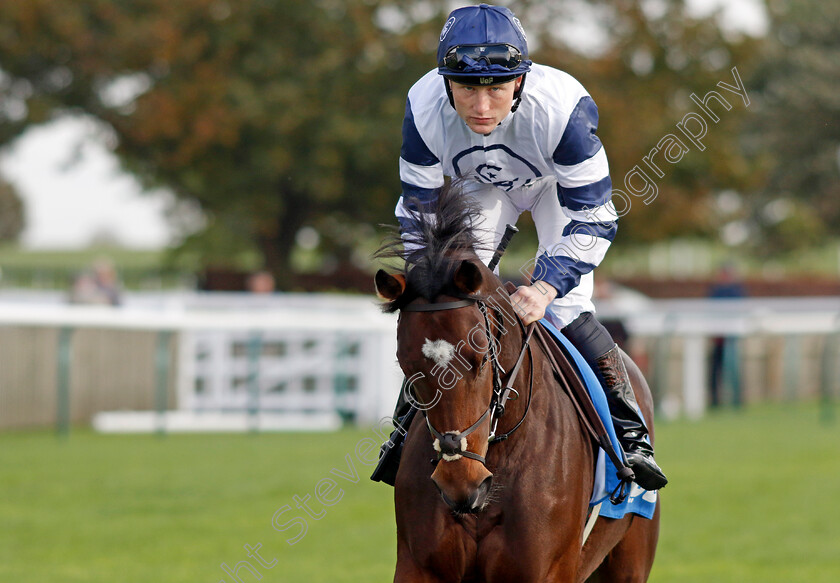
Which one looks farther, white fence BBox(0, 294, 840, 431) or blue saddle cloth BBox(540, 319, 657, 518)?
white fence BBox(0, 294, 840, 431)

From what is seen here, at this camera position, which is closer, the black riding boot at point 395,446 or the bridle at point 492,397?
the bridle at point 492,397

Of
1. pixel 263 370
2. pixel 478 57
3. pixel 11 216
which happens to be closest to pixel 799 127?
pixel 263 370

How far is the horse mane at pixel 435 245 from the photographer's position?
3.31 metres

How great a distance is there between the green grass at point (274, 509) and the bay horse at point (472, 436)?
138 inches

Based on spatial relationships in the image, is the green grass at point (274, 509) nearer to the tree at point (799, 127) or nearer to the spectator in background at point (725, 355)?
the spectator in background at point (725, 355)

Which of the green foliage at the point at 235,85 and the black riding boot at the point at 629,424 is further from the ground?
the green foliage at the point at 235,85

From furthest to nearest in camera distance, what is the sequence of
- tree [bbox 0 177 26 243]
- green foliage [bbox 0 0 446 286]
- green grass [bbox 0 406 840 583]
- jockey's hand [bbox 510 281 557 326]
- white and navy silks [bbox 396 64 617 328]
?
tree [bbox 0 177 26 243], green foliage [bbox 0 0 446 286], green grass [bbox 0 406 840 583], white and navy silks [bbox 396 64 617 328], jockey's hand [bbox 510 281 557 326]

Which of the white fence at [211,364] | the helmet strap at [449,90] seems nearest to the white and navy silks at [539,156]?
the helmet strap at [449,90]

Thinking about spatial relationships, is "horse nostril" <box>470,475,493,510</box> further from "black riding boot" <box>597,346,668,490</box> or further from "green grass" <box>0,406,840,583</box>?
"green grass" <box>0,406,840,583</box>

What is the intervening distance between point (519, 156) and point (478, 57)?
0.49m

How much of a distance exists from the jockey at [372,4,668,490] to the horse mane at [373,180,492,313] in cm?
4

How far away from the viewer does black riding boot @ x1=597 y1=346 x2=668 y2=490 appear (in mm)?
4230

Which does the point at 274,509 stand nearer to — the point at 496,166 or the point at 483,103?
the point at 496,166

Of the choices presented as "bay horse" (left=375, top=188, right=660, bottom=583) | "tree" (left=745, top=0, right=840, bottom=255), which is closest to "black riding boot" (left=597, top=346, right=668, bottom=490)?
"bay horse" (left=375, top=188, right=660, bottom=583)
